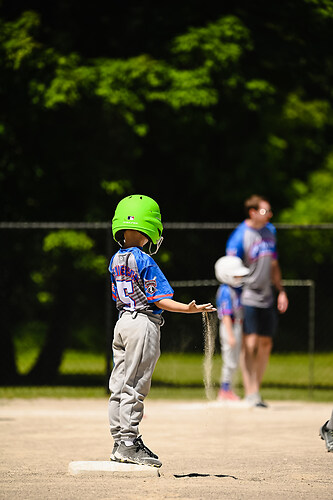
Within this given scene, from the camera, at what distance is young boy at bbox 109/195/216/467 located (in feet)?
21.0

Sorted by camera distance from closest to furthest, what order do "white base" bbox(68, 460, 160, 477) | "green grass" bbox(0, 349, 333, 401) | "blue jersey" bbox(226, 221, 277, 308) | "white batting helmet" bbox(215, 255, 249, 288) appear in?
"white base" bbox(68, 460, 160, 477) → "white batting helmet" bbox(215, 255, 249, 288) → "blue jersey" bbox(226, 221, 277, 308) → "green grass" bbox(0, 349, 333, 401)

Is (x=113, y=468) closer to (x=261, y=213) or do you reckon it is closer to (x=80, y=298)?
(x=261, y=213)

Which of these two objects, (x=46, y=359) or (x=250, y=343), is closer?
(x=250, y=343)

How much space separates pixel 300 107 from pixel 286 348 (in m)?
6.20

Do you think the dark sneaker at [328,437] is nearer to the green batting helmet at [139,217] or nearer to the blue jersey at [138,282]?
the blue jersey at [138,282]

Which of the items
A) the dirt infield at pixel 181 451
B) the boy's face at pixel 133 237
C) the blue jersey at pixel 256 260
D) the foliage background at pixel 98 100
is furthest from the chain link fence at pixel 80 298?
the boy's face at pixel 133 237

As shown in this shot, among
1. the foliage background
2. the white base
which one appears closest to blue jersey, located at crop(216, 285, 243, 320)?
the foliage background

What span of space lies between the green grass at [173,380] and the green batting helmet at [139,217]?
5.81 metres

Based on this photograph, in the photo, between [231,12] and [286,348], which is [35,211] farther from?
[286,348]

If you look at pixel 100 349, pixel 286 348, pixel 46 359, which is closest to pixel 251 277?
pixel 46 359

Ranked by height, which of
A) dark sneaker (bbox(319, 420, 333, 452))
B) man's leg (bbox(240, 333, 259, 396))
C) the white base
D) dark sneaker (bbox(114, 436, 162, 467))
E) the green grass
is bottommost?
the green grass

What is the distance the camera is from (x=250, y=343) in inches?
430

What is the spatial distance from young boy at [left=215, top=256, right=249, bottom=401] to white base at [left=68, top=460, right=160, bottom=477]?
4312mm

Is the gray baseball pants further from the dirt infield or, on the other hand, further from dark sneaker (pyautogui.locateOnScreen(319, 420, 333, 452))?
dark sneaker (pyautogui.locateOnScreen(319, 420, 333, 452))
